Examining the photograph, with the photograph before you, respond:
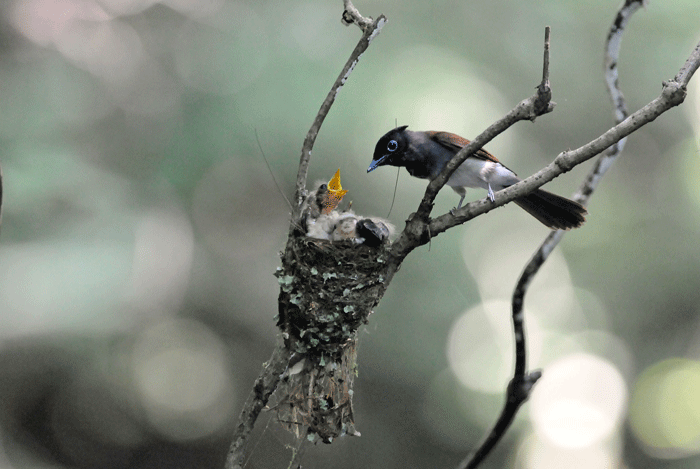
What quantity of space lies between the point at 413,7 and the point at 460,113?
3168mm

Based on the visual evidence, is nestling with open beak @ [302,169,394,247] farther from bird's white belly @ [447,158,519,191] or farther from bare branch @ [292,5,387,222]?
bird's white belly @ [447,158,519,191]

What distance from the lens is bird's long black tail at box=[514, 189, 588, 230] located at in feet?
13.2

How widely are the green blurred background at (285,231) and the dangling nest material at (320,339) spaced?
20.4 ft

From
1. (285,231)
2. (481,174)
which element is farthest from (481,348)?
(481,174)

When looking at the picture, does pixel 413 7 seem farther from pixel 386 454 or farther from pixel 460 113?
pixel 386 454

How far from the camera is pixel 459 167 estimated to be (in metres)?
4.41

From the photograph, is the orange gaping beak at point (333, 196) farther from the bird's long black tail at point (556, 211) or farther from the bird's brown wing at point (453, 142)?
the bird's long black tail at point (556, 211)

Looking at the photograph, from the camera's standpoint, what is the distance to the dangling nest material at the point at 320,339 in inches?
139

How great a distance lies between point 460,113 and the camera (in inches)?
402

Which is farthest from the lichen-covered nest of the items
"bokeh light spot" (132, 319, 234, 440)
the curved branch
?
"bokeh light spot" (132, 319, 234, 440)

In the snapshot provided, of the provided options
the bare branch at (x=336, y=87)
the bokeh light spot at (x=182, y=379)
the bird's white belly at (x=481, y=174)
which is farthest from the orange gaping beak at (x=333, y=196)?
the bokeh light spot at (x=182, y=379)

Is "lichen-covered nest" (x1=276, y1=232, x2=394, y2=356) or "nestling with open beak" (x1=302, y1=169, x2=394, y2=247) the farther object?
"nestling with open beak" (x1=302, y1=169, x2=394, y2=247)

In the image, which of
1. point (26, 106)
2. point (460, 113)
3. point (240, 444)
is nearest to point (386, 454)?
Answer: point (460, 113)

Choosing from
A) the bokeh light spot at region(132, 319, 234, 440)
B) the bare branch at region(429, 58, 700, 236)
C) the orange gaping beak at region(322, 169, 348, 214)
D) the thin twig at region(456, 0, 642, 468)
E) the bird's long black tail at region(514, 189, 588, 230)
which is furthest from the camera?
the bokeh light spot at region(132, 319, 234, 440)
